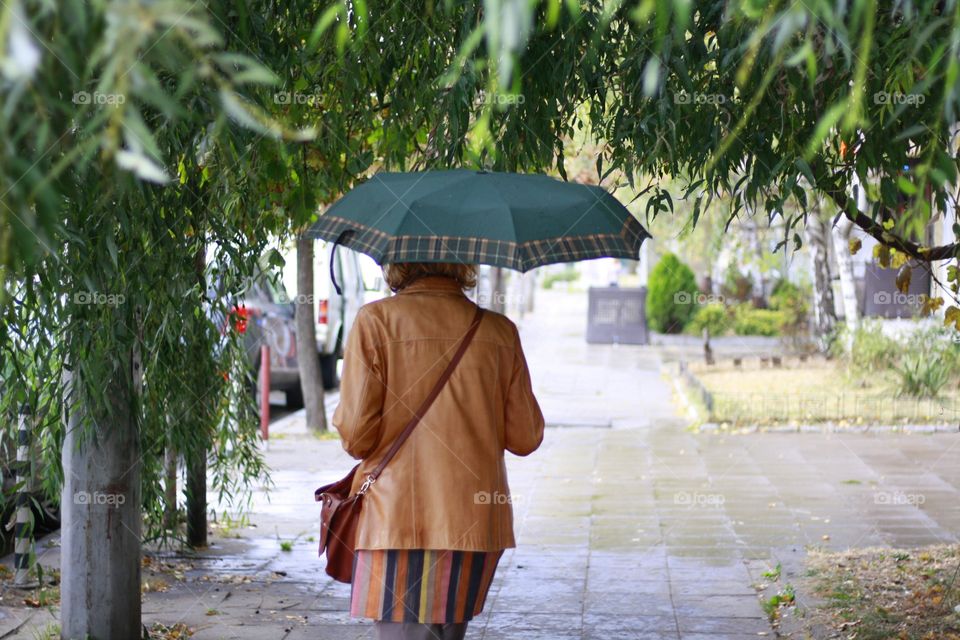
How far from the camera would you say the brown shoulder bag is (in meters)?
4.24

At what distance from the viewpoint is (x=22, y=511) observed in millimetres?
6961

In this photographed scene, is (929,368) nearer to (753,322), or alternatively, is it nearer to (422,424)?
(422,424)

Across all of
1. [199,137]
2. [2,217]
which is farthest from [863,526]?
[2,217]

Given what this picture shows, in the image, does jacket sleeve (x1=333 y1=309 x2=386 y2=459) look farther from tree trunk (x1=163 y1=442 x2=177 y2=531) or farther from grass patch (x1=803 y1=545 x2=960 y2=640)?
tree trunk (x1=163 y1=442 x2=177 y2=531)

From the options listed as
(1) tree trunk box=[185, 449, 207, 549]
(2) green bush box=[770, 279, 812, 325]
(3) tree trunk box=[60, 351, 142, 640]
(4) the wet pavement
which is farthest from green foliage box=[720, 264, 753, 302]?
(3) tree trunk box=[60, 351, 142, 640]

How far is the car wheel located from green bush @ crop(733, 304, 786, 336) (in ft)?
40.8

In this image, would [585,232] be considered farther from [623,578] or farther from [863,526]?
[863,526]

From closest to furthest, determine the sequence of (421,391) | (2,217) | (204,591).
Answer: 1. (2,217)
2. (421,391)
3. (204,591)

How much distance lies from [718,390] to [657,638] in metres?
11.0

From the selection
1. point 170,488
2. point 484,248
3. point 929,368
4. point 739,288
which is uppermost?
point 739,288

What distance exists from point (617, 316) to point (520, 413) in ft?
77.9

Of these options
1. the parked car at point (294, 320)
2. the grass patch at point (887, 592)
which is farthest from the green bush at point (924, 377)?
the grass patch at point (887, 592)

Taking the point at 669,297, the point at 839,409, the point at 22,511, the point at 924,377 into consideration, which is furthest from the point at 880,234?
the point at 669,297

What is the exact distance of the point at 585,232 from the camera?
446 cm
